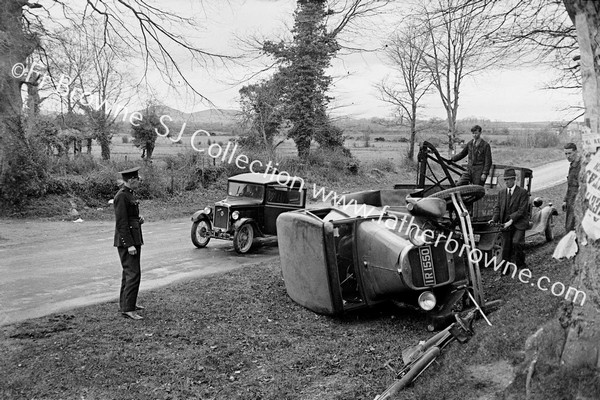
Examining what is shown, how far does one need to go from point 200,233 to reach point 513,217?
7567mm

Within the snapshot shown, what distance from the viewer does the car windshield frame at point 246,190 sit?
46.5 ft

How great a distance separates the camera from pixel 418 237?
7.15m


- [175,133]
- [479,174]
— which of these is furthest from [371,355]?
[175,133]

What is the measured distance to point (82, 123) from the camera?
2778 centimetres

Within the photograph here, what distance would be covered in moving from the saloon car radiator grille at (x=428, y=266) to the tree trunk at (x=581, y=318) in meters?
2.62

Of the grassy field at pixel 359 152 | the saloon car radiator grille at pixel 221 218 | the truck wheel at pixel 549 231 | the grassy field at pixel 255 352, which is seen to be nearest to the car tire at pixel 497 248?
the grassy field at pixel 255 352

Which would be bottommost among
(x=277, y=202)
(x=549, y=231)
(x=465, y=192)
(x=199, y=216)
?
(x=549, y=231)

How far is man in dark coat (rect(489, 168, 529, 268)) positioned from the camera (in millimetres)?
9078

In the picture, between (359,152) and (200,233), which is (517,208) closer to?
(200,233)

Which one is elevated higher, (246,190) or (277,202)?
(246,190)

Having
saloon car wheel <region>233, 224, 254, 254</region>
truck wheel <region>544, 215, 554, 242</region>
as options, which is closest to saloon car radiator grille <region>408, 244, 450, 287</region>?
truck wheel <region>544, 215, 554, 242</region>

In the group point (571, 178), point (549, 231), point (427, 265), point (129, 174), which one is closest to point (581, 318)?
point (427, 265)

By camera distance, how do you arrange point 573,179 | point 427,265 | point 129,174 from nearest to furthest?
point 427,265 < point 129,174 < point 573,179

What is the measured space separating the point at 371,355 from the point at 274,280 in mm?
3978
